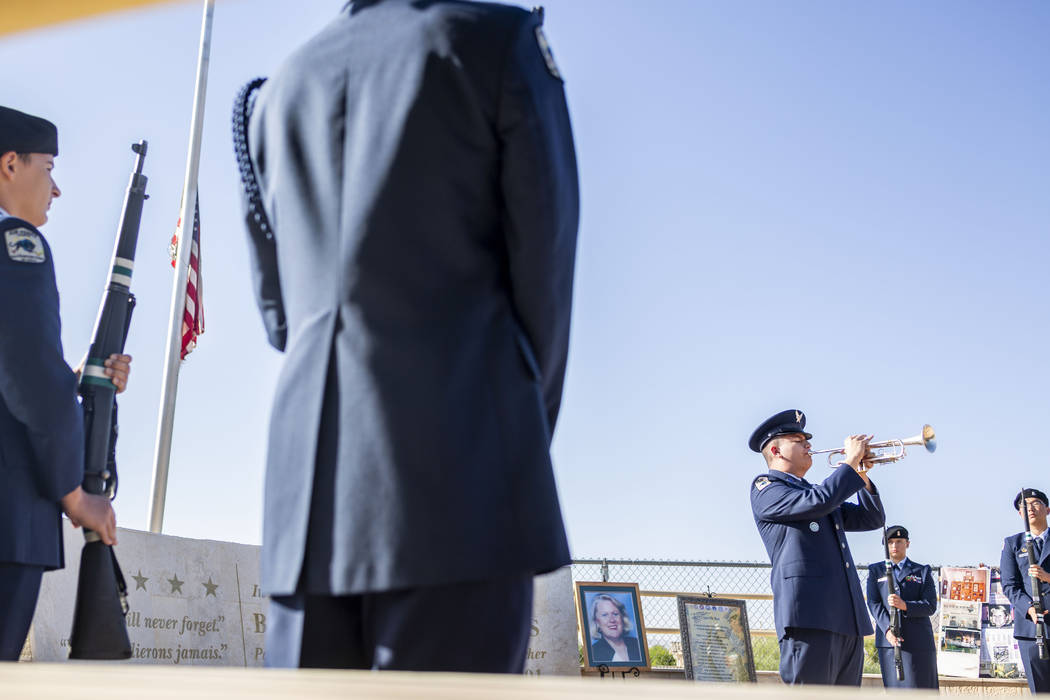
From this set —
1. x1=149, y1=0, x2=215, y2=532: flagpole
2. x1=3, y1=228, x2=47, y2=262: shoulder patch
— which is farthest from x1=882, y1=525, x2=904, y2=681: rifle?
x1=3, y1=228, x2=47, y2=262: shoulder patch

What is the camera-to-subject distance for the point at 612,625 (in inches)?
346

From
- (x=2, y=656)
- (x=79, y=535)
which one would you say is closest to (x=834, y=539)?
(x=79, y=535)

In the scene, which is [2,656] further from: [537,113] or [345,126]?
[537,113]

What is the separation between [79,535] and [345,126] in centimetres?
384

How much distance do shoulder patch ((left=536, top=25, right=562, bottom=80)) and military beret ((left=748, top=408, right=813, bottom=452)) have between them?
4.92 m

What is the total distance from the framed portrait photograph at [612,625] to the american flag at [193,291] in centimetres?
416

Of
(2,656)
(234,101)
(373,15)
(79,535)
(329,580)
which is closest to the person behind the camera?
(329,580)

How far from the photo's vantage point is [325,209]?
5.33ft

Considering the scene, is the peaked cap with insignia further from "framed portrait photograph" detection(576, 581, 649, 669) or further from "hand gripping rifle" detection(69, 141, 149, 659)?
"hand gripping rifle" detection(69, 141, 149, 659)

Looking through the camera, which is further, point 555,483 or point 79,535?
point 79,535

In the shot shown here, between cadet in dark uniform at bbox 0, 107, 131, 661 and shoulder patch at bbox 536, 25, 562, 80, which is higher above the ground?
shoulder patch at bbox 536, 25, 562, 80

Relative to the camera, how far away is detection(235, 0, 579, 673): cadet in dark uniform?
4.60 ft

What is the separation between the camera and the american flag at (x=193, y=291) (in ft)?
27.1

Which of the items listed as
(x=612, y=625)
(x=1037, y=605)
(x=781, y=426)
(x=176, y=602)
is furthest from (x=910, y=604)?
(x=176, y=602)
